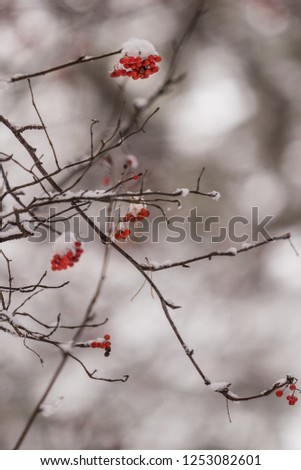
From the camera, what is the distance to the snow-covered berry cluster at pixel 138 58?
7.40ft

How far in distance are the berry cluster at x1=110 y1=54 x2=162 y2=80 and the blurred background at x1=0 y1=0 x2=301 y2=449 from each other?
17.5 feet

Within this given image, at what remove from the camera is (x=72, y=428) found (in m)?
7.92

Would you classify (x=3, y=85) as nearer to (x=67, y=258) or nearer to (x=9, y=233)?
(x=9, y=233)

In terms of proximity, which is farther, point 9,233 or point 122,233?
point 122,233

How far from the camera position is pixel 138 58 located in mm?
2264

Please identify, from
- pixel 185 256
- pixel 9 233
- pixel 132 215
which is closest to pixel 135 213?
pixel 132 215

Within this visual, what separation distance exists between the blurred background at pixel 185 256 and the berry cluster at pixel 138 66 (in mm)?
5323

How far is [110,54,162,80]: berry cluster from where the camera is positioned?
227 cm

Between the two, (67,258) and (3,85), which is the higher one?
(3,85)

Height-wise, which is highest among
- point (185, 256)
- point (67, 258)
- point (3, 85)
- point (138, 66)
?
point (185, 256)

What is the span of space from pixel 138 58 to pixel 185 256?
7.44 metres

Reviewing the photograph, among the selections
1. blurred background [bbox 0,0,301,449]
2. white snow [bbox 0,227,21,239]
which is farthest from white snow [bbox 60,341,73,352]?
blurred background [bbox 0,0,301,449]
